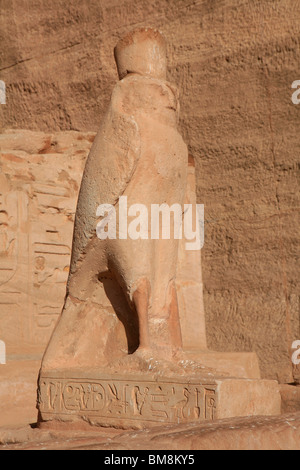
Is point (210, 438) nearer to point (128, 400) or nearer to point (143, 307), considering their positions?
point (128, 400)

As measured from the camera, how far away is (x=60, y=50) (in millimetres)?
10977

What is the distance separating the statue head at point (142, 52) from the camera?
4.67 metres

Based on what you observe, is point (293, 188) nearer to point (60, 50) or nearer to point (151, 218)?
point (60, 50)

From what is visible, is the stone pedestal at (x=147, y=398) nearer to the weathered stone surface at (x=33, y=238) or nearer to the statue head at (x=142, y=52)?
the statue head at (x=142, y=52)

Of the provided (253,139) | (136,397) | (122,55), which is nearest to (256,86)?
(253,139)

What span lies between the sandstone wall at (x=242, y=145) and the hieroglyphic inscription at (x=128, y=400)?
4754 millimetres

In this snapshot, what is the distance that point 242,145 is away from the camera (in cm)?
955

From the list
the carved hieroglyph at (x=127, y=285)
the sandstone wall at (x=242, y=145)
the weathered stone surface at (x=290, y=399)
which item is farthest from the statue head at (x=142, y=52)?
the sandstone wall at (x=242, y=145)

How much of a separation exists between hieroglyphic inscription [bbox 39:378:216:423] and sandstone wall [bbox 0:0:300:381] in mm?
4754

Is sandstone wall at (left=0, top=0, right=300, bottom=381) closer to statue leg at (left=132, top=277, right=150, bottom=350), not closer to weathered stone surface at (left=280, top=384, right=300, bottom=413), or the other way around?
weathered stone surface at (left=280, top=384, right=300, bottom=413)

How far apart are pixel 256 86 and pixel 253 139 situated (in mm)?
555

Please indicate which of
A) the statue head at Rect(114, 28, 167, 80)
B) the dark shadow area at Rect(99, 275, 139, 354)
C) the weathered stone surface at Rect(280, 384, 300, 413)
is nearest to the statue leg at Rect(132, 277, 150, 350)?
the dark shadow area at Rect(99, 275, 139, 354)

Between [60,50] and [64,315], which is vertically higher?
[60,50]

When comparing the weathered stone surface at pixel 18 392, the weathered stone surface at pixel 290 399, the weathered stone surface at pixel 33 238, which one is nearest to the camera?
the weathered stone surface at pixel 18 392
